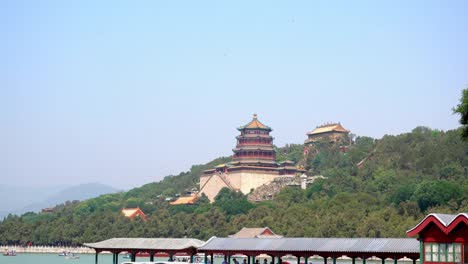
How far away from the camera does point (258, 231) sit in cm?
9956

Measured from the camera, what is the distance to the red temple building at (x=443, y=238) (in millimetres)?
32969

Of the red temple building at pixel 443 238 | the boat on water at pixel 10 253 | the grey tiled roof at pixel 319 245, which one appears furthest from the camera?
the boat on water at pixel 10 253

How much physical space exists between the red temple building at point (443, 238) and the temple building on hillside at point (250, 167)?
342ft

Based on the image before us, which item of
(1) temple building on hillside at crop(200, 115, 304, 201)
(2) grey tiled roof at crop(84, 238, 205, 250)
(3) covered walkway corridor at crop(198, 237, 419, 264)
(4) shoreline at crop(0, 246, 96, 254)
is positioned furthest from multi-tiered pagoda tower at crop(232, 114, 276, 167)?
(3) covered walkway corridor at crop(198, 237, 419, 264)

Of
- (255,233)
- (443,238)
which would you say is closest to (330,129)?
(255,233)

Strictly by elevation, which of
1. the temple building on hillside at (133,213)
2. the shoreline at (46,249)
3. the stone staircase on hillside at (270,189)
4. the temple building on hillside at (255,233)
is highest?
the stone staircase on hillside at (270,189)

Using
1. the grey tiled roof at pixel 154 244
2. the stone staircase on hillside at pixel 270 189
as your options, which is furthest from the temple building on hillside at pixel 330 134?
the grey tiled roof at pixel 154 244

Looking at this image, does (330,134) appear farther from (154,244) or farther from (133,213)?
(154,244)

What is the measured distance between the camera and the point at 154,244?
44875mm

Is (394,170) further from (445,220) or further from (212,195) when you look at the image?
(445,220)

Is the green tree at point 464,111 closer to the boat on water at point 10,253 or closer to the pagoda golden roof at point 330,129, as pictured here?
the boat on water at point 10,253

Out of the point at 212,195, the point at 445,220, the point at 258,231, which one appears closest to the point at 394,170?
the point at 212,195

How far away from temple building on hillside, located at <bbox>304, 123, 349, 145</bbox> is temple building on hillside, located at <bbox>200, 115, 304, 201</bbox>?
19.4 meters

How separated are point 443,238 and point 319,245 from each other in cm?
809
